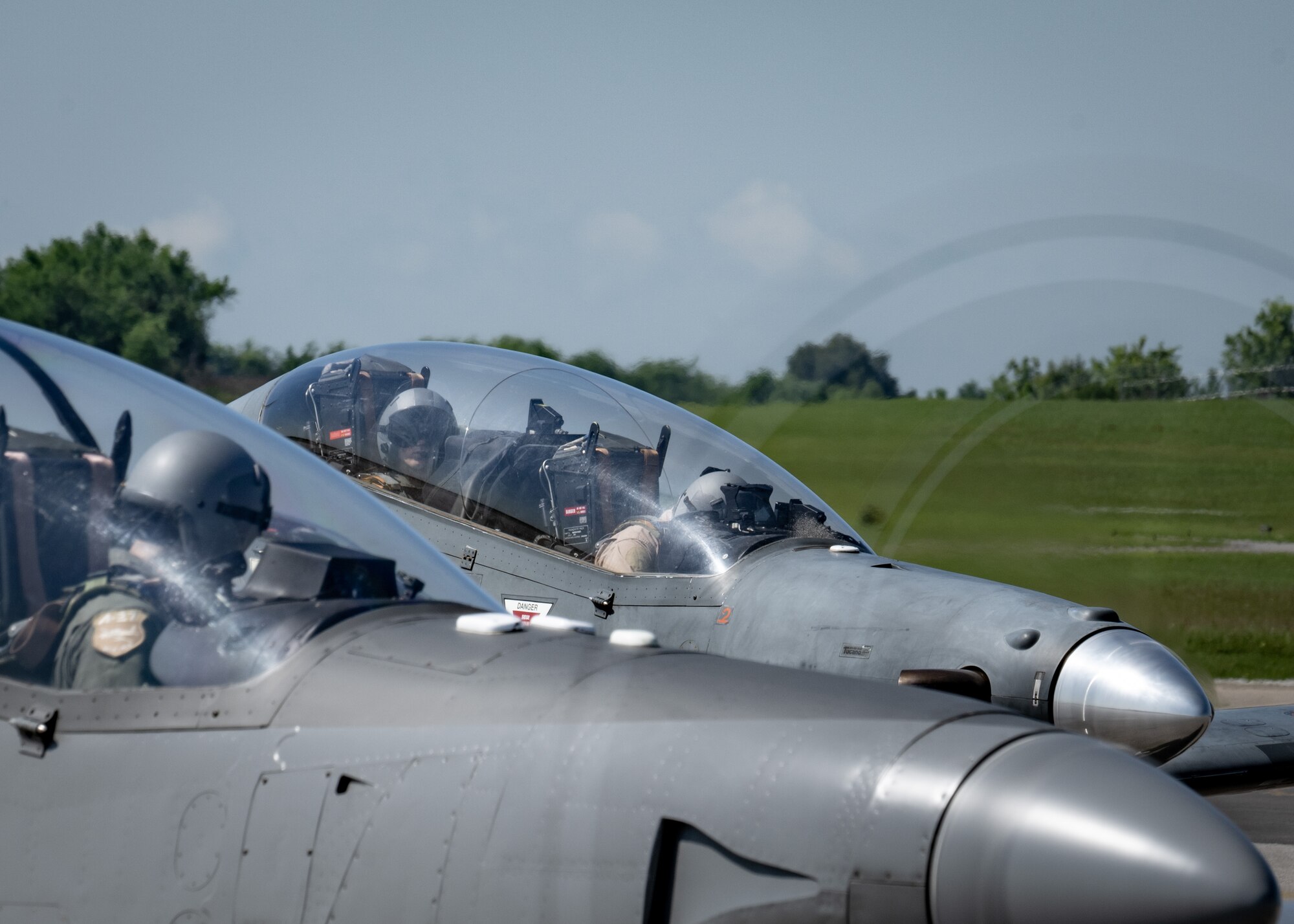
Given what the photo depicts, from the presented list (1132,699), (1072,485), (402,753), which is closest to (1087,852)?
(402,753)

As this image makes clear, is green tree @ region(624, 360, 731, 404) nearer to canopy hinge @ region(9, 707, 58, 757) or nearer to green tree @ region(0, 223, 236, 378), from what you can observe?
canopy hinge @ region(9, 707, 58, 757)

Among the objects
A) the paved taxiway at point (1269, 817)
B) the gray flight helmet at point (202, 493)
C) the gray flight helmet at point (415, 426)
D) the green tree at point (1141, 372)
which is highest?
the green tree at point (1141, 372)

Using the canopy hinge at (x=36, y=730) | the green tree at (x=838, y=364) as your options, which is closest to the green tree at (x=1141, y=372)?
the green tree at (x=838, y=364)

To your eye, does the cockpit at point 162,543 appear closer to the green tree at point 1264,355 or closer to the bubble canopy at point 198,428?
the bubble canopy at point 198,428

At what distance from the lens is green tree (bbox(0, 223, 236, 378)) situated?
49062 millimetres

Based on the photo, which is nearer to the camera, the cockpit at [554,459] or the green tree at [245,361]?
the cockpit at [554,459]

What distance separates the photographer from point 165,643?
276 centimetres

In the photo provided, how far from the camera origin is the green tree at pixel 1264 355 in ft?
15.1

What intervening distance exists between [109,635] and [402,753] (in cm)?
86

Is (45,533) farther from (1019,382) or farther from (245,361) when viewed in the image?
(245,361)

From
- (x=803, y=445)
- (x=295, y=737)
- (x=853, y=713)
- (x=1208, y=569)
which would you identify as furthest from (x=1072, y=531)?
(x=295, y=737)

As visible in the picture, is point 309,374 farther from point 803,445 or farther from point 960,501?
point 960,501

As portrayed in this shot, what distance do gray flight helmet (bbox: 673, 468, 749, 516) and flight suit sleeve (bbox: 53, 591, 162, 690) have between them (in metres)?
3.54

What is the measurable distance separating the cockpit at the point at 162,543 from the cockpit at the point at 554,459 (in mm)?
2770
